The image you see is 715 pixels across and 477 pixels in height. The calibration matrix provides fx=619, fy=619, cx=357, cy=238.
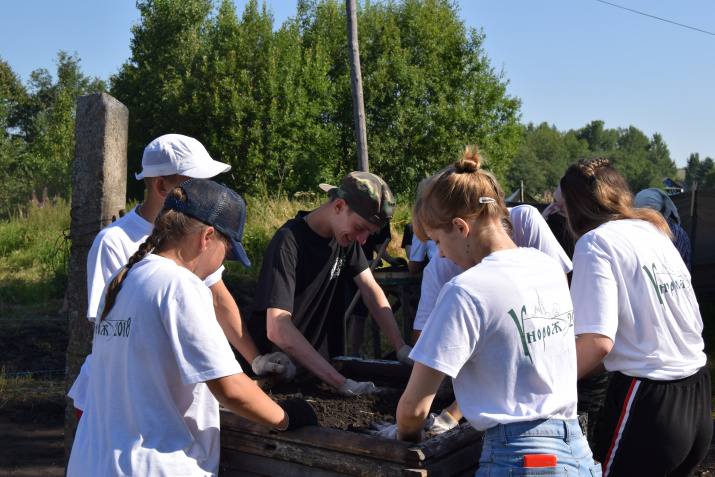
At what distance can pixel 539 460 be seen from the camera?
1419 mm

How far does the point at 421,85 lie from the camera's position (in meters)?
26.2

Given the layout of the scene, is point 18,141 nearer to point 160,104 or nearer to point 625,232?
point 160,104

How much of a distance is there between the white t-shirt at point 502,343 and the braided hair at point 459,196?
139 millimetres

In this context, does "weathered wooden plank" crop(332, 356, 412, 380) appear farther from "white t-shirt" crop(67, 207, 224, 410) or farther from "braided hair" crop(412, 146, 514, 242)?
"braided hair" crop(412, 146, 514, 242)

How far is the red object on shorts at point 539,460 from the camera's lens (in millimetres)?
1418

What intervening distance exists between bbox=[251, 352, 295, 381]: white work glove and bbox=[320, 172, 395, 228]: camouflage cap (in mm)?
701

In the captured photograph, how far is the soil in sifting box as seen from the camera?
221 centimetres

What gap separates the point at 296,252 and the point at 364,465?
1.23 m

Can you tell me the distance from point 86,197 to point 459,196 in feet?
8.12

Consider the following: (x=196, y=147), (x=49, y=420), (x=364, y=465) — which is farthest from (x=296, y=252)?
(x=49, y=420)

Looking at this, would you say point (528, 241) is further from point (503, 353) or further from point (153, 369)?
point (153, 369)

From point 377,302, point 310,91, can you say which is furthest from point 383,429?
point 310,91

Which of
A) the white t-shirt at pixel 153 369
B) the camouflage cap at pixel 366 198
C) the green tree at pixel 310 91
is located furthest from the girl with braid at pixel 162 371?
the green tree at pixel 310 91

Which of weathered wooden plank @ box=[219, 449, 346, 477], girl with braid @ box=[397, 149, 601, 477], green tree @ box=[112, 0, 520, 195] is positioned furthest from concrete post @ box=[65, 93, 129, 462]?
green tree @ box=[112, 0, 520, 195]
